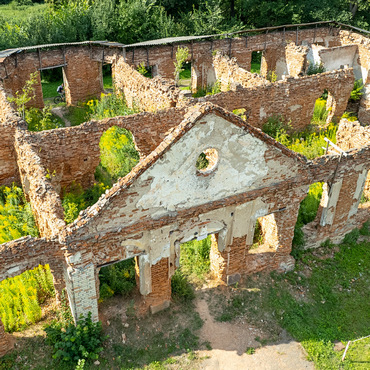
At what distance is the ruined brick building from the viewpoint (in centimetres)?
737

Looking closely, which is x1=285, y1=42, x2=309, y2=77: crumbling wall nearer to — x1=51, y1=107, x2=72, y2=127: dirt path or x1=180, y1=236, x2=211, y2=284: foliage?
x1=51, y1=107, x2=72, y2=127: dirt path

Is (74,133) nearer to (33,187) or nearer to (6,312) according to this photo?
(33,187)

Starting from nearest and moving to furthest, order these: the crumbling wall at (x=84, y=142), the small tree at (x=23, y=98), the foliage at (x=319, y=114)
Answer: the crumbling wall at (x=84, y=142)
the small tree at (x=23, y=98)
the foliage at (x=319, y=114)

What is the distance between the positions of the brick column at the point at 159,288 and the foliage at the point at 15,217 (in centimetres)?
350

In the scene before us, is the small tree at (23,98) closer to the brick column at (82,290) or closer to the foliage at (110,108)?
the foliage at (110,108)

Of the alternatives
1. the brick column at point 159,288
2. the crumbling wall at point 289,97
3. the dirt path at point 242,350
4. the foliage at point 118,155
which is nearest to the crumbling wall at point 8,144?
the foliage at point 118,155

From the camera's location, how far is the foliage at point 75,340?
26.6 ft

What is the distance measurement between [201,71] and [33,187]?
48.1 ft

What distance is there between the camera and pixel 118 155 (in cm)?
1407

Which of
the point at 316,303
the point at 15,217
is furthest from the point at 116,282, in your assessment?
the point at 316,303

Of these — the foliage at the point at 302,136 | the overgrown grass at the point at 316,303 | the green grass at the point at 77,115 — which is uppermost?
the foliage at the point at 302,136

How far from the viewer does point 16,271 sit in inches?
289

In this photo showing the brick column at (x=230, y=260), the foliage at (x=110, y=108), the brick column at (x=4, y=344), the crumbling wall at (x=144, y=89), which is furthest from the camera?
the foliage at (x=110, y=108)

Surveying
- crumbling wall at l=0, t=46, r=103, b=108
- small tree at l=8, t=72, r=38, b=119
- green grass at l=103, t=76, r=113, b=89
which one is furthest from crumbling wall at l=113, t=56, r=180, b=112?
green grass at l=103, t=76, r=113, b=89
